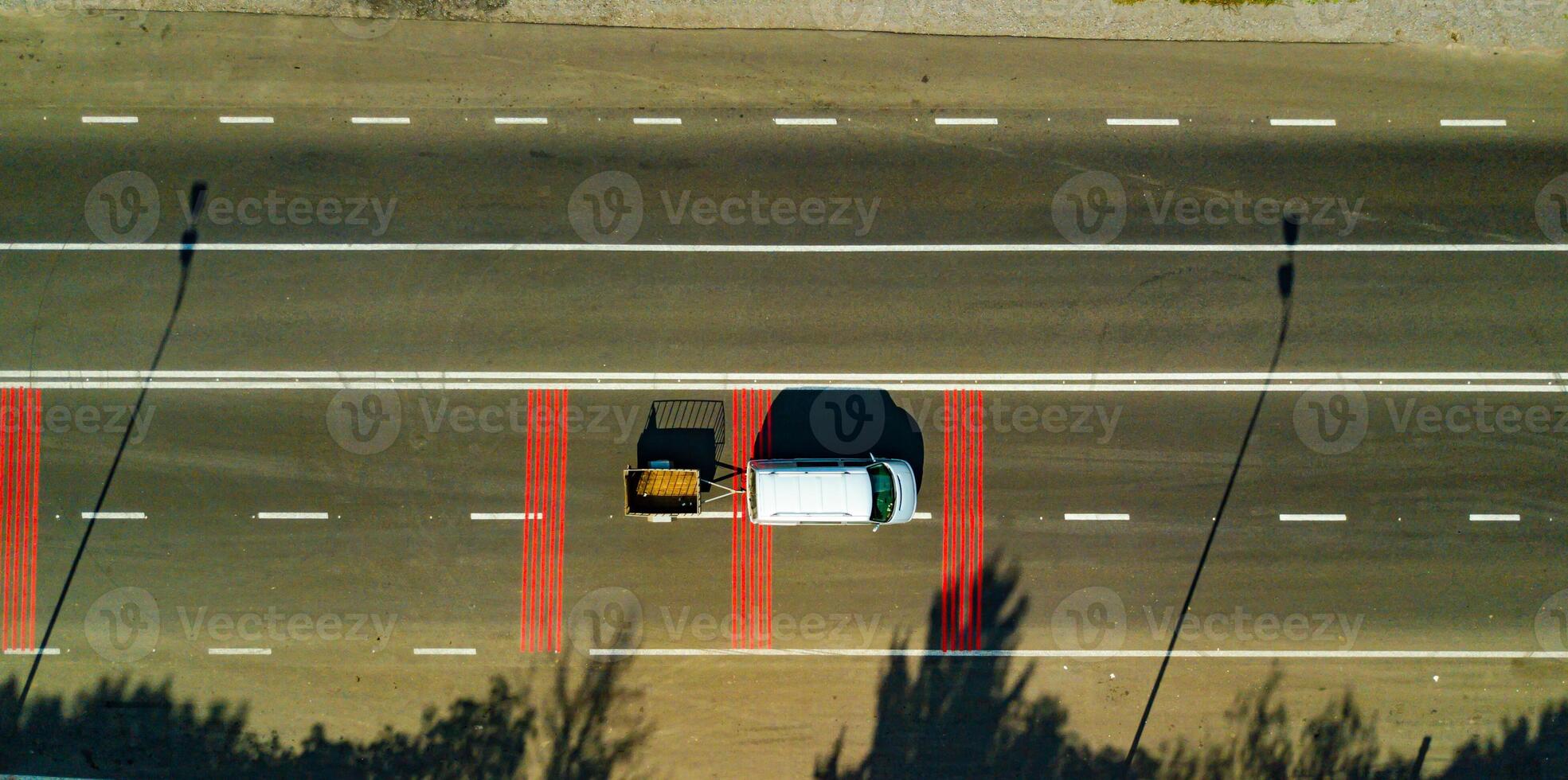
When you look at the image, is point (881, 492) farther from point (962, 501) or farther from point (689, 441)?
point (689, 441)

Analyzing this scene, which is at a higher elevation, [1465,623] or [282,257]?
[282,257]

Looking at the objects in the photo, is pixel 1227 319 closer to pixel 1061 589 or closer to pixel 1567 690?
pixel 1061 589

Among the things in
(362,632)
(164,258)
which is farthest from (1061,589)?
(164,258)

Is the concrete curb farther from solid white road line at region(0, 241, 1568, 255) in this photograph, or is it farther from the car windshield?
the car windshield

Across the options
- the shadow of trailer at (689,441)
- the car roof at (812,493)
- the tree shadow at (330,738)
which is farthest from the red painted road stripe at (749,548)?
the tree shadow at (330,738)

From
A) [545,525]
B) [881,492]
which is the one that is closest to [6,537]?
[545,525]

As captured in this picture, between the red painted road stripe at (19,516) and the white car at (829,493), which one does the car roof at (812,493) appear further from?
the red painted road stripe at (19,516)
